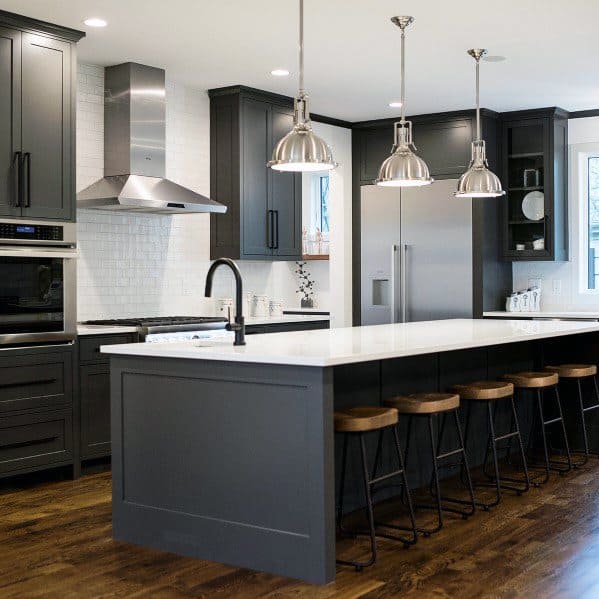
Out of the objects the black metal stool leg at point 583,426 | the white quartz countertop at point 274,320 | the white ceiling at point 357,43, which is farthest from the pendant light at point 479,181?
the white quartz countertop at point 274,320

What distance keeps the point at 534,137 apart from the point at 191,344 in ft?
16.0

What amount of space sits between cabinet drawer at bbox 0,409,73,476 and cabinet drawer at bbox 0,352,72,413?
0.07 metres

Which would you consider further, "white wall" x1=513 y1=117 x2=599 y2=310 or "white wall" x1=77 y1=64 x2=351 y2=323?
"white wall" x1=513 y1=117 x2=599 y2=310

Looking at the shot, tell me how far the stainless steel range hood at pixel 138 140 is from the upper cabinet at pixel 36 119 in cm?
70

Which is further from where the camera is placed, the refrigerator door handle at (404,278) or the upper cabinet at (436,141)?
the refrigerator door handle at (404,278)

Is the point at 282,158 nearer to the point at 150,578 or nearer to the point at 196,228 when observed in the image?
the point at 150,578

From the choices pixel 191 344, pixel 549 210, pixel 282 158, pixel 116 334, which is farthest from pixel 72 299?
pixel 549 210

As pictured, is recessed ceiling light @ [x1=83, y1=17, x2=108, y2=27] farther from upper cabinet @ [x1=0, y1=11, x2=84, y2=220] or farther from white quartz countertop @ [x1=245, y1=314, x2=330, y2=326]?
white quartz countertop @ [x1=245, y1=314, x2=330, y2=326]

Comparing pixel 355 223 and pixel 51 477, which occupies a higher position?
pixel 355 223

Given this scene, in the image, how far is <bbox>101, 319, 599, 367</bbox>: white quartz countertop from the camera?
3574mm

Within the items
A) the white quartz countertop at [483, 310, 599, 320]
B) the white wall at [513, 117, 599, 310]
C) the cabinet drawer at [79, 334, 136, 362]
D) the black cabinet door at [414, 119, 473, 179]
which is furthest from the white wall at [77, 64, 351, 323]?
the white wall at [513, 117, 599, 310]

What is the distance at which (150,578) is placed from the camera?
3.53 m

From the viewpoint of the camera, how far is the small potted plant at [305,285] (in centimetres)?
868

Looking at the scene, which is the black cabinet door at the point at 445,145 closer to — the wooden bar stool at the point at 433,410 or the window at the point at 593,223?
the window at the point at 593,223
